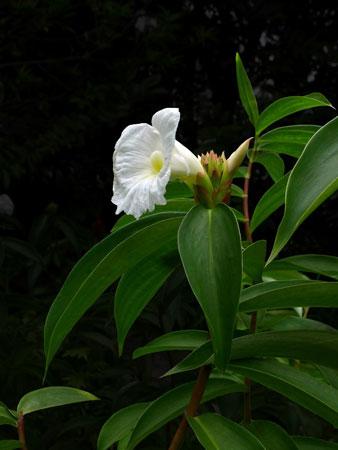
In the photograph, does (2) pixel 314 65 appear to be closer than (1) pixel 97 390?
No

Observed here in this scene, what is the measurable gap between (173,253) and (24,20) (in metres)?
1.73

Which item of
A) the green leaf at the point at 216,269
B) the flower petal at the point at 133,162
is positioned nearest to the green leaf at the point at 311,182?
the green leaf at the point at 216,269

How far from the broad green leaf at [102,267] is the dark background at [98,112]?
2.67 feet

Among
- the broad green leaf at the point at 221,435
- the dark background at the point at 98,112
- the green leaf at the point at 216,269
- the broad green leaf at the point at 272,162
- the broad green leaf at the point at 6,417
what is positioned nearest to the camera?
the green leaf at the point at 216,269

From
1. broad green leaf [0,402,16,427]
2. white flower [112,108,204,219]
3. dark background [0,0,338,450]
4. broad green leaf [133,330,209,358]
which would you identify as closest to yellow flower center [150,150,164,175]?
white flower [112,108,204,219]

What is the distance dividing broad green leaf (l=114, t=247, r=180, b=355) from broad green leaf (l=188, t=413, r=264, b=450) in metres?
0.12

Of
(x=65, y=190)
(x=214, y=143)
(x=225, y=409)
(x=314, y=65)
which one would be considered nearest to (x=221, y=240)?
(x=225, y=409)

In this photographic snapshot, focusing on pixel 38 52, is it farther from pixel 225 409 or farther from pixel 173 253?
pixel 173 253

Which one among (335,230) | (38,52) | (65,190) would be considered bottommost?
(335,230)

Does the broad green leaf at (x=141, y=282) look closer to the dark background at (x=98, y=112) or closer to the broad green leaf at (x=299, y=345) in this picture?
the broad green leaf at (x=299, y=345)

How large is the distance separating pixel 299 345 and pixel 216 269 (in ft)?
0.45

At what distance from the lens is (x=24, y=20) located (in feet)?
7.43

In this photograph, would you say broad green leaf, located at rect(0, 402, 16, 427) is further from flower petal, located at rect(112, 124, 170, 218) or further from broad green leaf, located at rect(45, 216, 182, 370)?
flower petal, located at rect(112, 124, 170, 218)

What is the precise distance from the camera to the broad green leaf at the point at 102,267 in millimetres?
669
